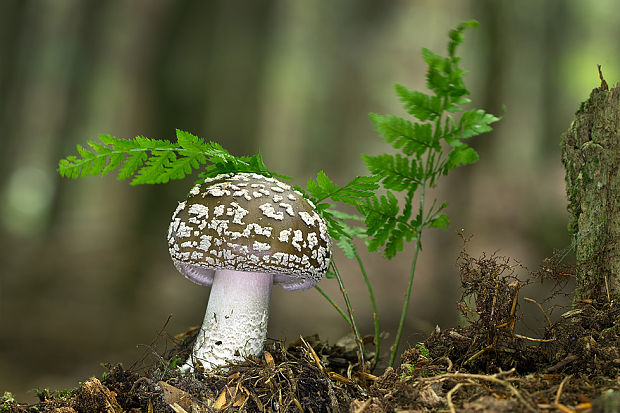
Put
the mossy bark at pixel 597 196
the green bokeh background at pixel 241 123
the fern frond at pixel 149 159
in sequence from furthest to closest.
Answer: the green bokeh background at pixel 241 123 < the fern frond at pixel 149 159 < the mossy bark at pixel 597 196

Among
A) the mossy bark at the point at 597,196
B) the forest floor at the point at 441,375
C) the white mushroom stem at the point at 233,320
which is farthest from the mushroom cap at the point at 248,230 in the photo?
the mossy bark at the point at 597,196

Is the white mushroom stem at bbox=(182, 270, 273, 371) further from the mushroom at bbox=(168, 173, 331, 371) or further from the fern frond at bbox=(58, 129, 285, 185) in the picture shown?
the fern frond at bbox=(58, 129, 285, 185)

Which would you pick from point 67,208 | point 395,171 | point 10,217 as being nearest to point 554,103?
point 395,171

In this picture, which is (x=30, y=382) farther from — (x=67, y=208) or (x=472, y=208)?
(x=472, y=208)

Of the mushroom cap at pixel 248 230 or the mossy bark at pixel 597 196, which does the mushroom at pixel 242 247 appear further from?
the mossy bark at pixel 597 196

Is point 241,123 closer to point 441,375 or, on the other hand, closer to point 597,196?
point 597,196

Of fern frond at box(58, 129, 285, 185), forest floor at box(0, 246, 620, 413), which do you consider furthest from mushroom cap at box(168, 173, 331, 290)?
forest floor at box(0, 246, 620, 413)
